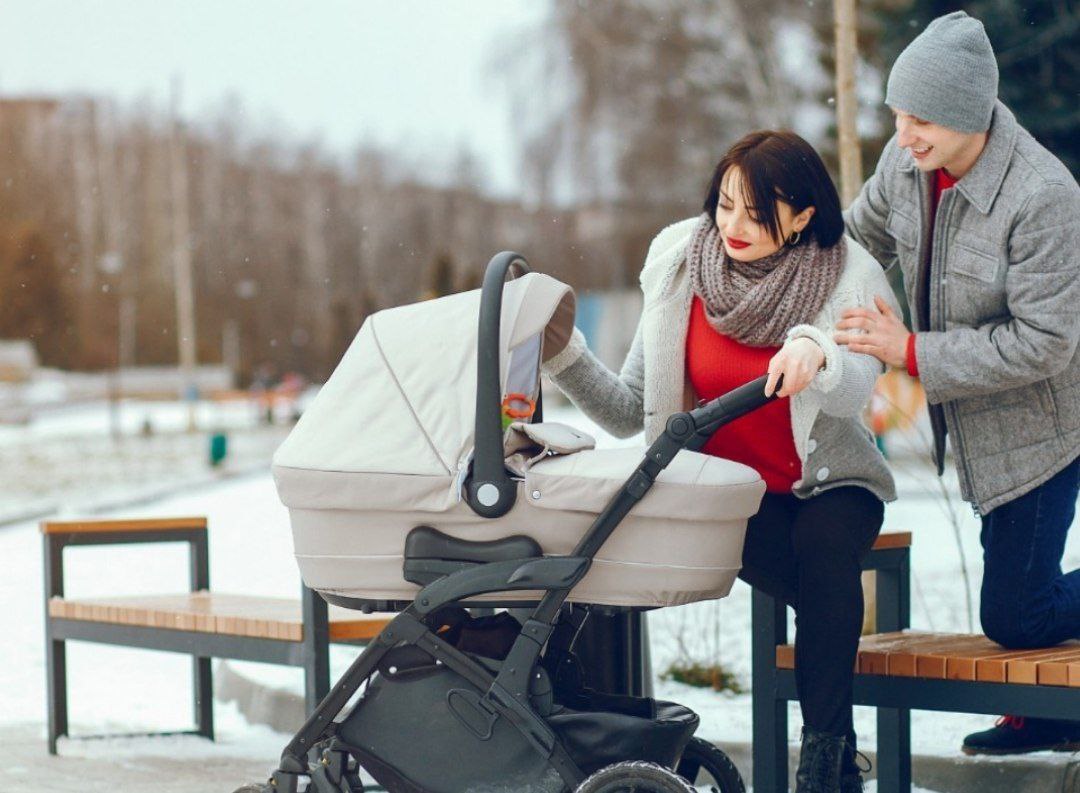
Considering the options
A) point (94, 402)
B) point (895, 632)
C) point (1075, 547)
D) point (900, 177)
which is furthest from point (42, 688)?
point (94, 402)

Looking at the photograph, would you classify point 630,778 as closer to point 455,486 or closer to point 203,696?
point 455,486

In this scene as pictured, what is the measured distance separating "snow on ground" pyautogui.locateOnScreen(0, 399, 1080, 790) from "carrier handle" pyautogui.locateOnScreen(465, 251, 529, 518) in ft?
5.23

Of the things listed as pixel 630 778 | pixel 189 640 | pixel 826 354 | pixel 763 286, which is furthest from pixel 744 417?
pixel 189 640

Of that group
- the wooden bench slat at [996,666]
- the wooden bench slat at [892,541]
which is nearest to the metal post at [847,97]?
the wooden bench slat at [892,541]

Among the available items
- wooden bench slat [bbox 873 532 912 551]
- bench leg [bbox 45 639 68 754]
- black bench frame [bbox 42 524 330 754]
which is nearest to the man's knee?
wooden bench slat [bbox 873 532 912 551]

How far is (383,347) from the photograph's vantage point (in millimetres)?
2764

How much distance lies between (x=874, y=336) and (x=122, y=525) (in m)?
2.51

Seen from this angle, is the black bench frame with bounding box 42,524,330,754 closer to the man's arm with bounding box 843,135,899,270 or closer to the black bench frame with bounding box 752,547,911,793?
the black bench frame with bounding box 752,547,911,793

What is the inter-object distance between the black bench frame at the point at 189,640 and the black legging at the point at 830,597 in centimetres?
124

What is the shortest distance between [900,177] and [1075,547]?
474 centimetres

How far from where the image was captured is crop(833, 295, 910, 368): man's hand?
9.23ft

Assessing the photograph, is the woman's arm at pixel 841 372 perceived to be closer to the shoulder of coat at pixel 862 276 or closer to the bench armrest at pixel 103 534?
the shoulder of coat at pixel 862 276

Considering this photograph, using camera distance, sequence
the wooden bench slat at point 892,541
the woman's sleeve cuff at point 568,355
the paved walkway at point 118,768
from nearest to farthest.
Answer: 1. the woman's sleeve cuff at point 568,355
2. the wooden bench slat at point 892,541
3. the paved walkway at point 118,768

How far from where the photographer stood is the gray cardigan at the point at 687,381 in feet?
9.18
